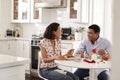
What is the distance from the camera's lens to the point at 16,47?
5.96 metres

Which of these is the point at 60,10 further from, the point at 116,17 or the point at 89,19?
the point at 116,17

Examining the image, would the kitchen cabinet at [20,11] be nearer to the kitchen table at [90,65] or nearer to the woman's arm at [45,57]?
the woman's arm at [45,57]

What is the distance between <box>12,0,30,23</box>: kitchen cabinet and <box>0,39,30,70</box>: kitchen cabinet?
61 centimetres

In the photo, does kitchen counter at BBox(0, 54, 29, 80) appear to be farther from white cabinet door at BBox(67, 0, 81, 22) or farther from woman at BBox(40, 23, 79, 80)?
white cabinet door at BBox(67, 0, 81, 22)

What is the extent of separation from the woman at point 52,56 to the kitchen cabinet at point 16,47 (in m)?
2.60

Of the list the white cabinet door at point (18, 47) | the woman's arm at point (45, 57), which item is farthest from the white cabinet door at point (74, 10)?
the woman's arm at point (45, 57)

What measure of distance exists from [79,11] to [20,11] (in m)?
2.01

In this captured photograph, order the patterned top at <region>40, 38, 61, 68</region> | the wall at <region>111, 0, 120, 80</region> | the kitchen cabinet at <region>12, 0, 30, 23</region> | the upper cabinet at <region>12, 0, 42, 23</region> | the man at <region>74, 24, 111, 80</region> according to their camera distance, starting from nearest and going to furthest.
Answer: the wall at <region>111, 0, 120, 80</region>
the patterned top at <region>40, 38, 61, 68</region>
the man at <region>74, 24, 111, 80</region>
the upper cabinet at <region>12, 0, 42, 23</region>
the kitchen cabinet at <region>12, 0, 30, 23</region>

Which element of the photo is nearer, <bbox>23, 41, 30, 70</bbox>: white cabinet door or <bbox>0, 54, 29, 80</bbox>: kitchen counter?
<bbox>0, 54, 29, 80</bbox>: kitchen counter

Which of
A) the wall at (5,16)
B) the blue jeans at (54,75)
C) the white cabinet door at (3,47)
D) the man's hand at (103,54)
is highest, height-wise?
the wall at (5,16)

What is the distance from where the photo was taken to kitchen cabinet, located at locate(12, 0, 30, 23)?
597cm

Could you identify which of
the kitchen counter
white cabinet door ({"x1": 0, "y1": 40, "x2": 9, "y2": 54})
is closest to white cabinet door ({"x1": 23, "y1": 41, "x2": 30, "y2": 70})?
white cabinet door ({"x1": 0, "y1": 40, "x2": 9, "y2": 54})

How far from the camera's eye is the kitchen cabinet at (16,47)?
566 centimetres

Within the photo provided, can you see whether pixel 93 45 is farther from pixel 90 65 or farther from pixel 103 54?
pixel 90 65
